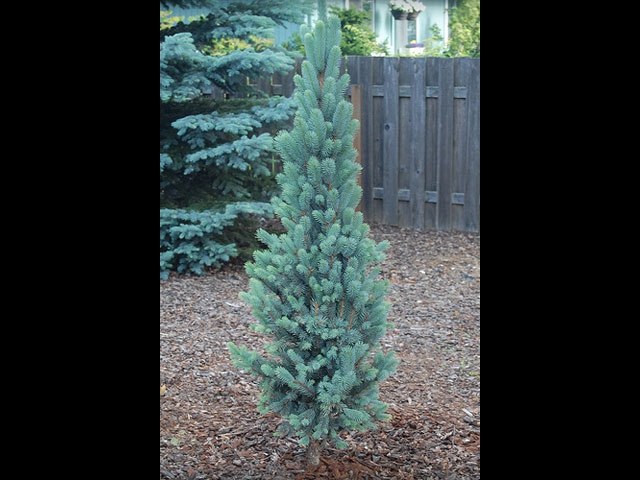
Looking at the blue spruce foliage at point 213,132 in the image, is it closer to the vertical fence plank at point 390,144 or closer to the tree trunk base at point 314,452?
the vertical fence plank at point 390,144

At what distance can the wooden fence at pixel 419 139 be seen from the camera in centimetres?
873

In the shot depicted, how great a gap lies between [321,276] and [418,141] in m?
5.94

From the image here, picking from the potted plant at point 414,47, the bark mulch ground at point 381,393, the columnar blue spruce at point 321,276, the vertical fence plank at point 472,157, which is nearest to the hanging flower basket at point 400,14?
the potted plant at point 414,47

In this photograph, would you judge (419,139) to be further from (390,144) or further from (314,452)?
(314,452)

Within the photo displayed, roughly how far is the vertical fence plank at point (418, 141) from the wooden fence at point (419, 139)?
11 millimetres

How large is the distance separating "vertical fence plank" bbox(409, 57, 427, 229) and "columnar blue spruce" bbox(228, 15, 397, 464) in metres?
5.61

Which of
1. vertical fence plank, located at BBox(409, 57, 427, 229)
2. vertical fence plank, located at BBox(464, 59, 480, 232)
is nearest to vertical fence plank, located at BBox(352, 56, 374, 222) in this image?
vertical fence plank, located at BBox(409, 57, 427, 229)

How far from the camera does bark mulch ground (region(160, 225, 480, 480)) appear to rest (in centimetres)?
367

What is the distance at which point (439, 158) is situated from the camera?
8.92m

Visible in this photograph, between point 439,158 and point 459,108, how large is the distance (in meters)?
0.62

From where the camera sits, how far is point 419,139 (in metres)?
8.97

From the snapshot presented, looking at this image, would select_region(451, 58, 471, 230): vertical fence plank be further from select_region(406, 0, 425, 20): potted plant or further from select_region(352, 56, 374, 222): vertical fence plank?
select_region(406, 0, 425, 20): potted plant
